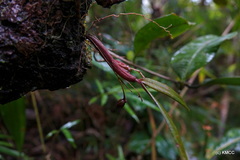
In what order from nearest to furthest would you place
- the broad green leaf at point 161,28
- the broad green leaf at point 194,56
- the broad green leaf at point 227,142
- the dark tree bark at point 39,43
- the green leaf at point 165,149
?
the dark tree bark at point 39,43 < the broad green leaf at point 161,28 < the broad green leaf at point 194,56 < the broad green leaf at point 227,142 < the green leaf at point 165,149

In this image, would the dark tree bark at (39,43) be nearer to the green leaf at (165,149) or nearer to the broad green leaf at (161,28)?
the broad green leaf at (161,28)

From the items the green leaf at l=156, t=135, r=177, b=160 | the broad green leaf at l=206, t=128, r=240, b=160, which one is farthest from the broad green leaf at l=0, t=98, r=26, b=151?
the broad green leaf at l=206, t=128, r=240, b=160

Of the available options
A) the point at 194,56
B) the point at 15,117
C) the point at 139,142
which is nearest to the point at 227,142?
the point at 139,142

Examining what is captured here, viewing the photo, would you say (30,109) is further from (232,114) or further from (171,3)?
(232,114)

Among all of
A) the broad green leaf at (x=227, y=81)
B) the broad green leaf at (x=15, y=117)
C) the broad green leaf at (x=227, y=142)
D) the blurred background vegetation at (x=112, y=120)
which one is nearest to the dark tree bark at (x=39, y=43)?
the broad green leaf at (x=15, y=117)

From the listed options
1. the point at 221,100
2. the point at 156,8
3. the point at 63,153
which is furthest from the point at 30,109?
the point at 221,100

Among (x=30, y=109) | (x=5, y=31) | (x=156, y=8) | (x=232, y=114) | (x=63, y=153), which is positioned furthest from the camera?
(x=232, y=114)

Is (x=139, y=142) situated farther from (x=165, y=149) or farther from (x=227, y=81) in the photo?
(x=227, y=81)
